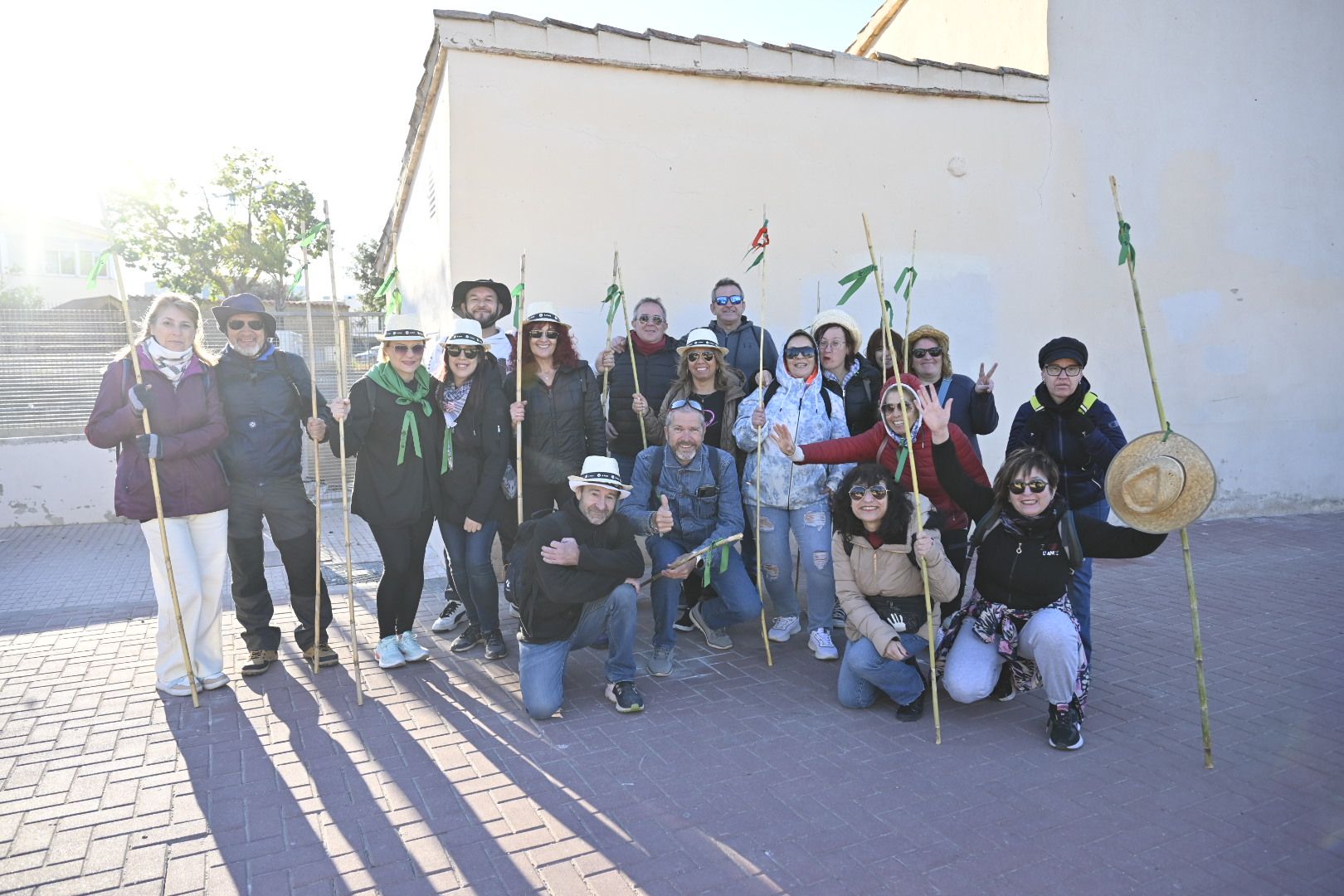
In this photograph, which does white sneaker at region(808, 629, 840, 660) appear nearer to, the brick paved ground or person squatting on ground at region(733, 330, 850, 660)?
person squatting on ground at region(733, 330, 850, 660)

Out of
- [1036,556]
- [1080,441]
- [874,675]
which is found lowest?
[874,675]

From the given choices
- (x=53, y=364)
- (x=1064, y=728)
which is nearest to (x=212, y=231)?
(x=53, y=364)

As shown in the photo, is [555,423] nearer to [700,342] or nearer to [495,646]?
[700,342]

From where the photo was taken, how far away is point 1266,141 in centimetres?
943

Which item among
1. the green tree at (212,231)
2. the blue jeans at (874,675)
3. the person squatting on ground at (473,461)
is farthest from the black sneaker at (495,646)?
the green tree at (212,231)

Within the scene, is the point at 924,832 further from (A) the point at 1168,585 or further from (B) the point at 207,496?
(A) the point at 1168,585

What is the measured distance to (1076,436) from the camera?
471 cm

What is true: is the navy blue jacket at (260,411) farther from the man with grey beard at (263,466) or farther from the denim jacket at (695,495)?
the denim jacket at (695,495)

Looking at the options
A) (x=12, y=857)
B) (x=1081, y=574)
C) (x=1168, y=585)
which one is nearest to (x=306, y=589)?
(x=12, y=857)

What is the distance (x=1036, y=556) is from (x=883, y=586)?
771 millimetres

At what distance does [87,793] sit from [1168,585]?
23.3 feet

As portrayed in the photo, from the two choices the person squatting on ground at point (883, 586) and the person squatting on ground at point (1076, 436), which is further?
the person squatting on ground at point (1076, 436)

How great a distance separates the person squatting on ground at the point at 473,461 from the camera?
5.21 metres

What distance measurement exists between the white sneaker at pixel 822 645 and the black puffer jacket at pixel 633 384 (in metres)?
1.78
